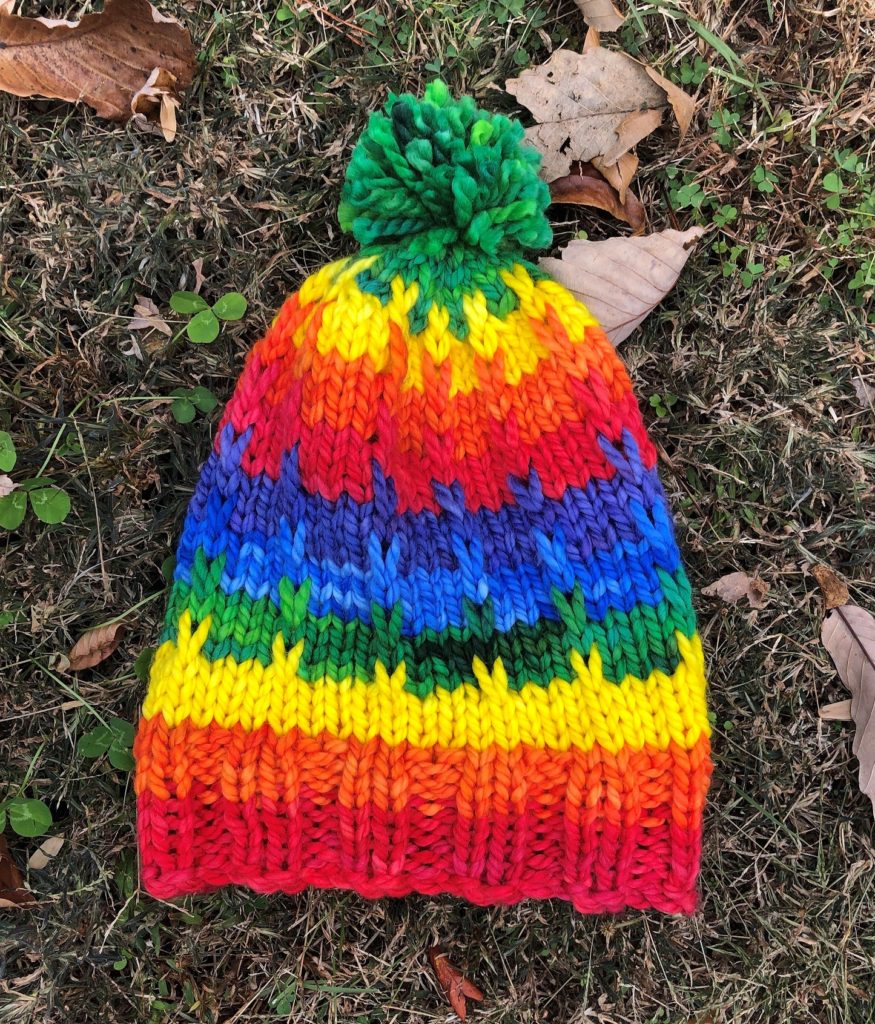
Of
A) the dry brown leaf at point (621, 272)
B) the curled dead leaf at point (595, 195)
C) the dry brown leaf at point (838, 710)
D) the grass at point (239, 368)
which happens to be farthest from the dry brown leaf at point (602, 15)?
the dry brown leaf at point (838, 710)

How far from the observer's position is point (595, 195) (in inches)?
47.9

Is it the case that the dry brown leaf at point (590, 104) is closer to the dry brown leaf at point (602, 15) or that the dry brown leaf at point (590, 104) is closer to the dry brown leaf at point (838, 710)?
the dry brown leaf at point (602, 15)

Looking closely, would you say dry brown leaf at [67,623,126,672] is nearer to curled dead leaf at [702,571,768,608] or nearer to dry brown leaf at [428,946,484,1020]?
dry brown leaf at [428,946,484,1020]

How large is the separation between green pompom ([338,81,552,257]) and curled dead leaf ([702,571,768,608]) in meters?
0.60

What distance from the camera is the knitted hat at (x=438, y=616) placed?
42.0 inches

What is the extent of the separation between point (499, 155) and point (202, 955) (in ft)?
4.27

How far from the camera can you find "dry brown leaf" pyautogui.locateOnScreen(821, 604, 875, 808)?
127 centimetres

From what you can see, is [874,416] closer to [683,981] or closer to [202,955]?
[683,981]

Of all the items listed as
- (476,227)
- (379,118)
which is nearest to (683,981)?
(476,227)

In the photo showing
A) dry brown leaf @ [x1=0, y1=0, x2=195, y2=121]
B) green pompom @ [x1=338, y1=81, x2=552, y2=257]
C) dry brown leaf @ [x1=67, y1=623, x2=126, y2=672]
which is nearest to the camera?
green pompom @ [x1=338, y1=81, x2=552, y2=257]

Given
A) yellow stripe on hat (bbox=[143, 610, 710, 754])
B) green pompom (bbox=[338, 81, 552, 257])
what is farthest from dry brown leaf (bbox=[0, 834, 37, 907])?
green pompom (bbox=[338, 81, 552, 257])

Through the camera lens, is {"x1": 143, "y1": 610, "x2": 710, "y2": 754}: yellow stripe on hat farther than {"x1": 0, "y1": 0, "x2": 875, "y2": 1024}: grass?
No

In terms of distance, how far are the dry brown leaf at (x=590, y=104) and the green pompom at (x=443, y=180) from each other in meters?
0.13

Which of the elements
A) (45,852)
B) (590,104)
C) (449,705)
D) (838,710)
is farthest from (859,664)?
(45,852)
